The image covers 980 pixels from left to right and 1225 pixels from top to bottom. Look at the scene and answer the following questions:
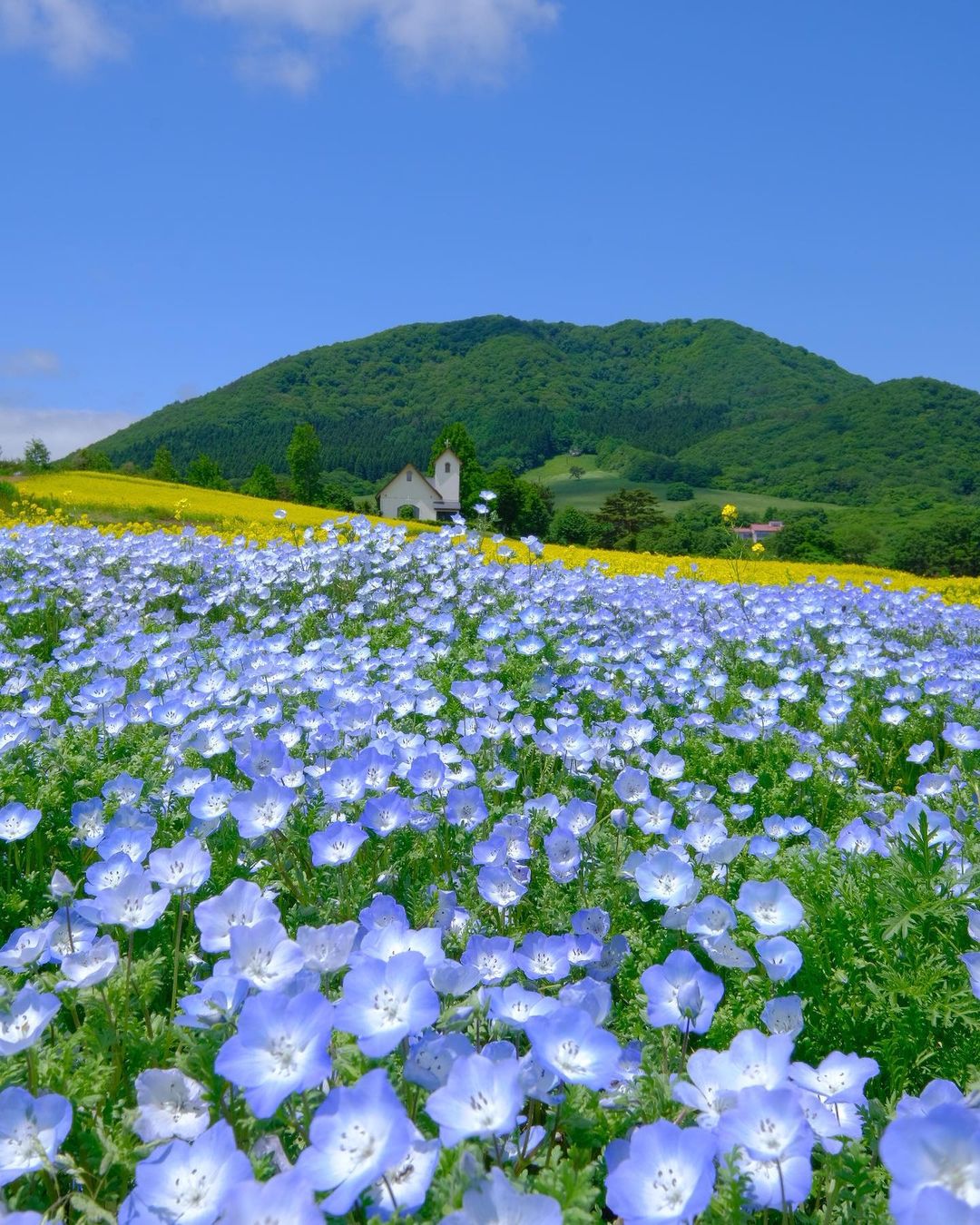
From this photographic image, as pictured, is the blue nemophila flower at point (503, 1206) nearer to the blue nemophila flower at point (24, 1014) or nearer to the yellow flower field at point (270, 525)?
the blue nemophila flower at point (24, 1014)

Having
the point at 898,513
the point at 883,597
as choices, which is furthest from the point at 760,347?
the point at 883,597

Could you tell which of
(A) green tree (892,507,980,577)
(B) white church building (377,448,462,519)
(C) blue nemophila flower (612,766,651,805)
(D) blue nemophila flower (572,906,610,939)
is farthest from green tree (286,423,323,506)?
(D) blue nemophila flower (572,906,610,939)

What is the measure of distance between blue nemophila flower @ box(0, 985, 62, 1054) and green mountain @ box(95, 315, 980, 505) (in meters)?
84.3

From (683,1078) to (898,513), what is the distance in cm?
6654

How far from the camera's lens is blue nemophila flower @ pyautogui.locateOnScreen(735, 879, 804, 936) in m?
2.00

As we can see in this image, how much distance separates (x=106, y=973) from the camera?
1640 mm

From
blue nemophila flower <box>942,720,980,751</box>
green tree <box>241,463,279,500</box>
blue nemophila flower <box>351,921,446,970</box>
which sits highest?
green tree <box>241,463,279,500</box>

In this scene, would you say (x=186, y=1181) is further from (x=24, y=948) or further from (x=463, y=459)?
(x=463, y=459)

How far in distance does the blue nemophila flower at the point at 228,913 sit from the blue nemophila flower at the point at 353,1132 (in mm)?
486

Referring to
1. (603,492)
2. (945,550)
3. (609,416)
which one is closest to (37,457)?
(945,550)

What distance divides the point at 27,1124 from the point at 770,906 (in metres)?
1.55

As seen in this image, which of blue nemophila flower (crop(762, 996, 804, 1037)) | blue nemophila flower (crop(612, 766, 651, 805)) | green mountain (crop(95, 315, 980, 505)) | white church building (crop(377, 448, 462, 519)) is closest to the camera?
blue nemophila flower (crop(762, 996, 804, 1037))

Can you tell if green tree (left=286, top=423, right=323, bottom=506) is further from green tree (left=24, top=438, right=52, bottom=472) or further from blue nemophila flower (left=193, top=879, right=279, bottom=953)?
blue nemophila flower (left=193, top=879, right=279, bottom=953)

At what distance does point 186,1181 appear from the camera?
3.79 feet
